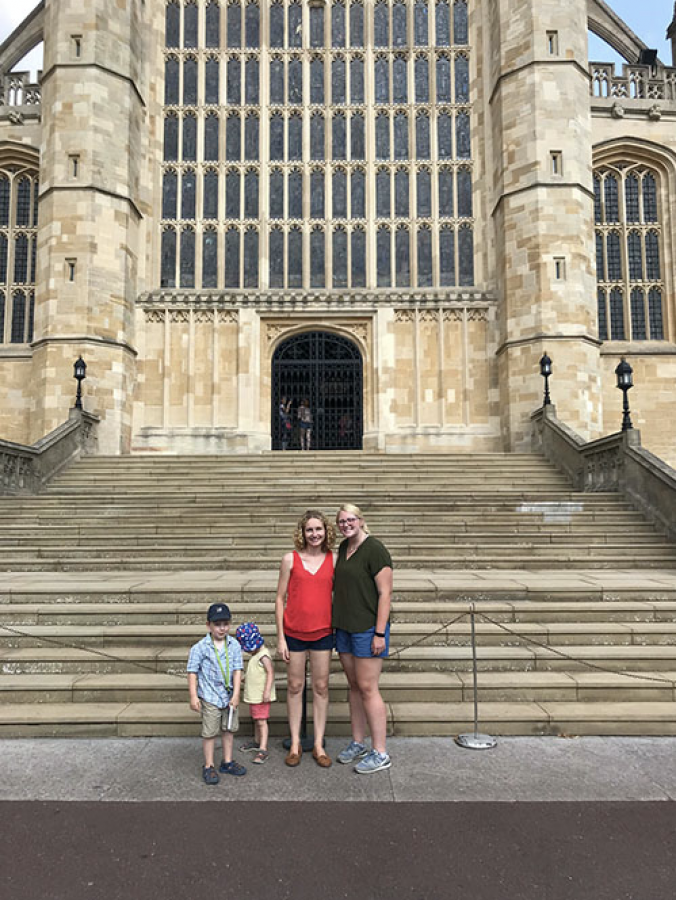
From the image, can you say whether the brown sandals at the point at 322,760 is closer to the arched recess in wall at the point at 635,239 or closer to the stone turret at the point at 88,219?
the stone turret at the point at 88,219

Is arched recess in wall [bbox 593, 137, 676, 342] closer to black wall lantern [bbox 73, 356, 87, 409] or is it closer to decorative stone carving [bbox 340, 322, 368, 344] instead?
decorative stone carving [bbox 340, 322, 368, 344]

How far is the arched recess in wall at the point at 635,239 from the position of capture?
1848 cm

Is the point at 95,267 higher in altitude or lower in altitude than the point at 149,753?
higher

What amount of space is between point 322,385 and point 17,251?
10412mm

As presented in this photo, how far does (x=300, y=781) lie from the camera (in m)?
3.54

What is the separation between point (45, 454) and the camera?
12.3m

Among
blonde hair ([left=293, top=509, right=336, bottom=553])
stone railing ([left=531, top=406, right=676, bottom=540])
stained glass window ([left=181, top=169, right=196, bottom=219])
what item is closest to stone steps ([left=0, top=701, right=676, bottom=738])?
blonde hair ([left=293, top=509, right=336, bottom=553])

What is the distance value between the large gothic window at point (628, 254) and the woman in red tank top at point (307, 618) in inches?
674

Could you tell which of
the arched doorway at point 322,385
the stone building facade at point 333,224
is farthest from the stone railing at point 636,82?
the arched doorway at point 322,385

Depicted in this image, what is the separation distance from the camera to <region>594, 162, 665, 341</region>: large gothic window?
18531 millimetres

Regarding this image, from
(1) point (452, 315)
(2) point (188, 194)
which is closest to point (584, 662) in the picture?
A: (1) point (452, 315)
